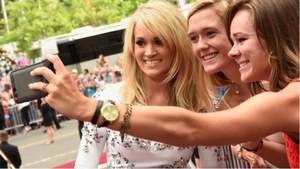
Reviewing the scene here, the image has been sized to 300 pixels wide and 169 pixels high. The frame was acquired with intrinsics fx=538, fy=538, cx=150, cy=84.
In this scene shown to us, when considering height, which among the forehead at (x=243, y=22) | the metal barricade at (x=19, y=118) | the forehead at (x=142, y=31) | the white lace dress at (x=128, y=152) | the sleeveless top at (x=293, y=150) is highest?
the forehead at (x=243, y=22)

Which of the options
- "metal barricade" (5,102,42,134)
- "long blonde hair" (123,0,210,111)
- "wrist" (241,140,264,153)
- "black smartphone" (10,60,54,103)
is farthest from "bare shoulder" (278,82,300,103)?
"metal barricade" (5,102,42,134)

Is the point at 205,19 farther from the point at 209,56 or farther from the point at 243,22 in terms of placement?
the point at 243,22

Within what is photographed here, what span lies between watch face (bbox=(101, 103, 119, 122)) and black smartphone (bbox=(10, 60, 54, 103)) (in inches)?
7.1

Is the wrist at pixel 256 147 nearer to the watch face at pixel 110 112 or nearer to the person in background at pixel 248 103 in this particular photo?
the person in background at pixel 248 103

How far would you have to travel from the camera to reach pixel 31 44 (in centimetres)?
2641

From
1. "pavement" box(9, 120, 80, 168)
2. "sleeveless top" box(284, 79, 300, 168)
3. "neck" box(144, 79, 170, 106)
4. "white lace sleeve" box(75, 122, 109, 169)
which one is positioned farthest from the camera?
"pavement" box(9, 120, 80, 168)

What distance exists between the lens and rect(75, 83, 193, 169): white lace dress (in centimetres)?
268

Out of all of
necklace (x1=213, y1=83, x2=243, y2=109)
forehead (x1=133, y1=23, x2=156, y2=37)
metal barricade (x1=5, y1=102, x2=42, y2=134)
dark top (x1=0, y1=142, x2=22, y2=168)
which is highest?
forehead (x1=133, y1=23, x2=156, y2=37)

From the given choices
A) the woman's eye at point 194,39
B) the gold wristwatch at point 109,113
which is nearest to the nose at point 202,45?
the woman's eye at point 194,39

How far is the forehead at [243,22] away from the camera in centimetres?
178

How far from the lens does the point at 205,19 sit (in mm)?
2730

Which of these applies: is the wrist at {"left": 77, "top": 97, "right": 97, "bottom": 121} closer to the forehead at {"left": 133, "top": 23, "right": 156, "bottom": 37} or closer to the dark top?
the forehead at {"left": 133, "top": 23, "right": 156, "bottom": 37}

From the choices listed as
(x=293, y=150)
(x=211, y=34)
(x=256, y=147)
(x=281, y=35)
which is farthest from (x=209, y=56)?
(x=293, y=150)

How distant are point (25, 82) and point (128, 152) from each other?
3.69 feet
